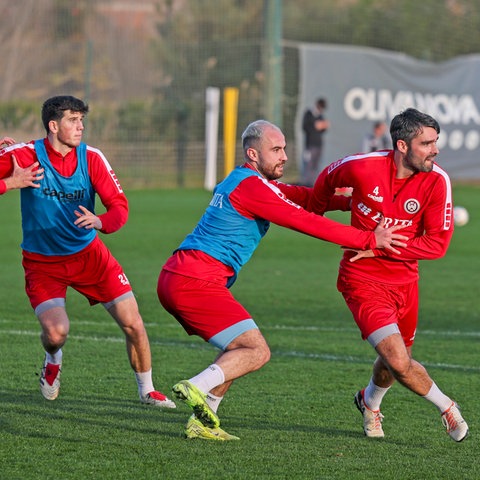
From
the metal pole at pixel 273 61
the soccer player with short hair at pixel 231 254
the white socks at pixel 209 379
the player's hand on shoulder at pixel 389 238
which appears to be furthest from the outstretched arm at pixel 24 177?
the metal pole at pixel 273 61

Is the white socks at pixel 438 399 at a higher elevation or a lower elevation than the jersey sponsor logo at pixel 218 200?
lower

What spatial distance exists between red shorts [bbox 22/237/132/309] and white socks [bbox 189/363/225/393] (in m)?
1.60

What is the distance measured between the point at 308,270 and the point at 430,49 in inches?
918

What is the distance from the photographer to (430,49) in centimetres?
3784

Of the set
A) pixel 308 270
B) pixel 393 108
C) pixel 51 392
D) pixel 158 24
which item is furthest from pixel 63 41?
pixel 51 392

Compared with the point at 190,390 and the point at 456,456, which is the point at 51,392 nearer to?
the point at 190,390

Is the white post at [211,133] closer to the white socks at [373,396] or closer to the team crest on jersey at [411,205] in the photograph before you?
the white socks at [373,396]

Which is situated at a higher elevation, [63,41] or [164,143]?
[63,41]

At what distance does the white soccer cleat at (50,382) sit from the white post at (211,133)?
2219 centimetres

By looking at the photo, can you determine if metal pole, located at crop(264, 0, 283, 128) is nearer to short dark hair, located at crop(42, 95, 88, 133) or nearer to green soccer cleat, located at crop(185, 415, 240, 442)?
short dark hair, located at crop(42, 95, 88, 133)

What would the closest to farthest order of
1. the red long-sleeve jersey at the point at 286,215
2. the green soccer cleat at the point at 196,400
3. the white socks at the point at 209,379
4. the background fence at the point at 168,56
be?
the green soccer cleat at the point at 196,400 < the white socks at the point at 209,379 < the red long-sleeve jersey at the point at 286,215 < the background fence at the point at 168,56

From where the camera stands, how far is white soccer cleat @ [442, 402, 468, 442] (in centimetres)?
670

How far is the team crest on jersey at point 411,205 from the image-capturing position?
6965 millimetres

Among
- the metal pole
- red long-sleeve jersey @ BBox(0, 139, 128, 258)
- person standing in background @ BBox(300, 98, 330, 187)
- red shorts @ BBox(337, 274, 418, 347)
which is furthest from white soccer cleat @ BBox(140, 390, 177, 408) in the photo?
the metal pole
